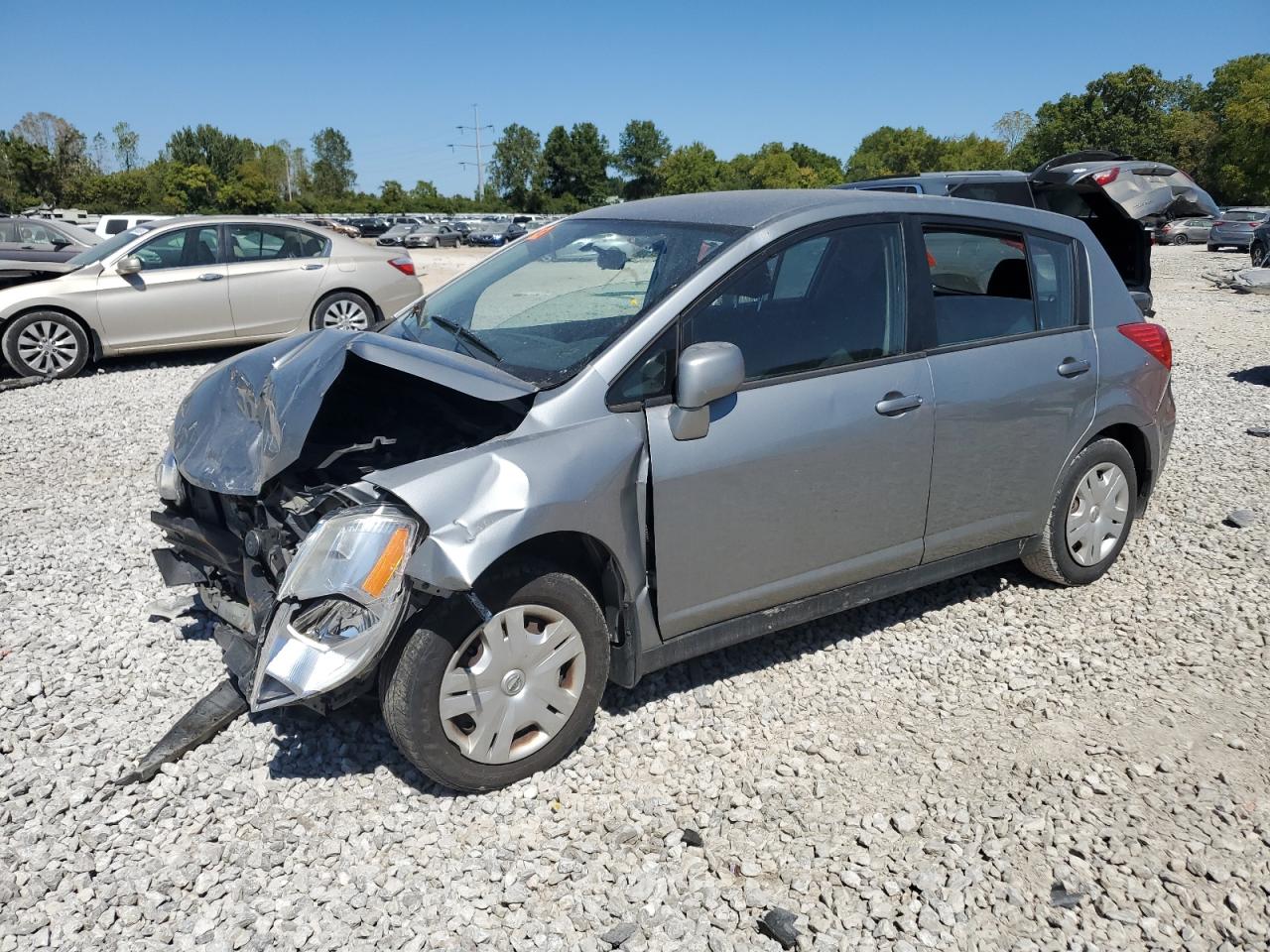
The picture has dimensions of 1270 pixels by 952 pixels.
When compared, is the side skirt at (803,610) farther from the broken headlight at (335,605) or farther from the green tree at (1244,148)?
the green tree at (1244,148)

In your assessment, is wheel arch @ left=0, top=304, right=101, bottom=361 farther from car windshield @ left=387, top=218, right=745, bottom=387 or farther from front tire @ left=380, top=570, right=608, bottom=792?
front tire @ left=380, top=570, right=608, bottom=792

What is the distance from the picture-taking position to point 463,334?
395 centimetres

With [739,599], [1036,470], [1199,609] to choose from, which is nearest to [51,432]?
[739,599]

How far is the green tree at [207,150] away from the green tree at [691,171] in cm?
4499

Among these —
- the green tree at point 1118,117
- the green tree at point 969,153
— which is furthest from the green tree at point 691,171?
the green tree at point 1118,117

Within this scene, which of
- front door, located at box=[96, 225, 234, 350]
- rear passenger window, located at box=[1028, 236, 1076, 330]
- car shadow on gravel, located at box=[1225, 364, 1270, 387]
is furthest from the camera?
front door, located at box=[96, 225, 234, 350]

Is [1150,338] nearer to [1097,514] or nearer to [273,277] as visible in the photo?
[1097,514]

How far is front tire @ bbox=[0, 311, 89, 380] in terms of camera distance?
388 inches

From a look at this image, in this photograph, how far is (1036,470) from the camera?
431 cm

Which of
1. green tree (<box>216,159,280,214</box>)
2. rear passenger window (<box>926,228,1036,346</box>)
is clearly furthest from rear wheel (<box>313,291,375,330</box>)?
green tree (<box>216,159,280,214</box>)

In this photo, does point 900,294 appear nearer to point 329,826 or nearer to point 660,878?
point 660,878

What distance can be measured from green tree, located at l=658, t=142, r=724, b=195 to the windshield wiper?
100040 millimetres

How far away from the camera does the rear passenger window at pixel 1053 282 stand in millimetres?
4383

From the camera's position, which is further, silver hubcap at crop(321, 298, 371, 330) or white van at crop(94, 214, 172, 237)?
white van at crop(94, 214, 172, 237)
